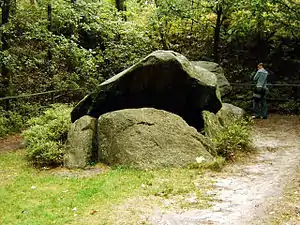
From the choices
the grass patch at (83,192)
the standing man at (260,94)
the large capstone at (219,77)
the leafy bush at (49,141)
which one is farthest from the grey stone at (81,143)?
the standing man at (260,94)

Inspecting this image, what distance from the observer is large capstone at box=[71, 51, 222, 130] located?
9.19 meters

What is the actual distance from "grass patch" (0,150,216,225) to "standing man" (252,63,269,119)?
276 inches

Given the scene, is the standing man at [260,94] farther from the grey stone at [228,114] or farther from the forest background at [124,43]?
the grey stone at [228,114]

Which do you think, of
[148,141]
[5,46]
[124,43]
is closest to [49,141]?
[148,141]

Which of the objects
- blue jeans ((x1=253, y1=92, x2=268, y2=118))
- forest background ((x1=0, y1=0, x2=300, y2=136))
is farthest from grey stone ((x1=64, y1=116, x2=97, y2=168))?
blue jeans ((x1=253, y1=92, x2=268, y2=118))

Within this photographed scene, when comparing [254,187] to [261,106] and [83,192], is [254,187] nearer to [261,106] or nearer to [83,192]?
[83,192]

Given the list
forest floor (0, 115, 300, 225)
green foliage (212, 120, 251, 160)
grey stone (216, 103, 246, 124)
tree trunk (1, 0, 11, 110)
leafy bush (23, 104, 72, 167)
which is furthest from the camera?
tree trunk (1, 0, 11, 110)

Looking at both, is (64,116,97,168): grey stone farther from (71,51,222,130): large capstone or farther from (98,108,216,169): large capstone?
(71,51,222,130): large capstone

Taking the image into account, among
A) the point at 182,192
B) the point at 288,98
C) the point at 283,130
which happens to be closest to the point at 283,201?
the point at 182,192

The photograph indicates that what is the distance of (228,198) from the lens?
20.2 feet

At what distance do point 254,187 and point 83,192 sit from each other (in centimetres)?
292

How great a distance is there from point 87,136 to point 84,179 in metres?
1.57

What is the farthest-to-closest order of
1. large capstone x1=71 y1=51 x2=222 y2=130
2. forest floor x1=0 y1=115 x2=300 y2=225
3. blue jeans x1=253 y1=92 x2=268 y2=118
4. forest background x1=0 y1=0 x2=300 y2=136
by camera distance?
blue jeans x1=253 y1=92 x2=268 y2=118 → forest background x1=0 y1=0 x2=300 y2=136 → large capstone x1=71 y1=51 x2=222 y2=130 → forest floor x1=0 y1=115 x2=300 y2=225

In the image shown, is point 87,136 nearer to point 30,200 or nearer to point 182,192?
point 30,200
